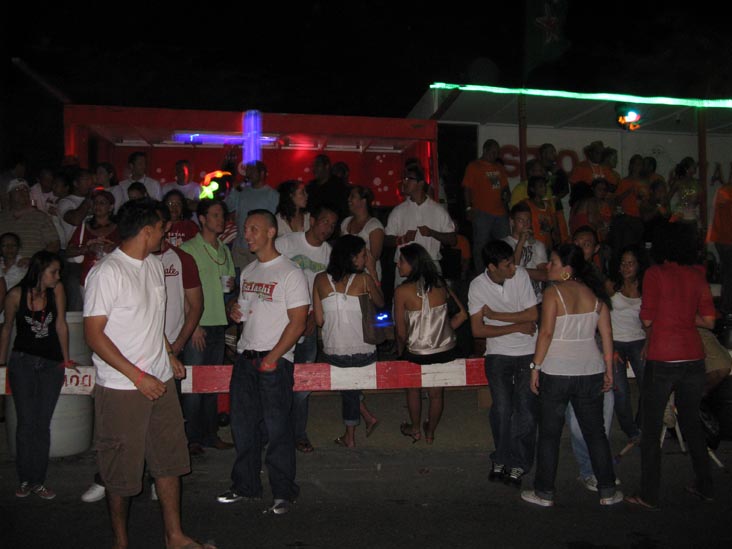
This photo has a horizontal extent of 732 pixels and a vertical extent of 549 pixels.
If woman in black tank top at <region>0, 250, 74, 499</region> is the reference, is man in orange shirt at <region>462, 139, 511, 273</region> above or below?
above

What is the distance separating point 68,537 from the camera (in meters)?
4.64

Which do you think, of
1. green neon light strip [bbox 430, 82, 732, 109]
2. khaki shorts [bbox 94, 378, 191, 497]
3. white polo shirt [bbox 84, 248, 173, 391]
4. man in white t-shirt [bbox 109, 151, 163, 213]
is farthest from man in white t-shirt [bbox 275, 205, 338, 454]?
green neon light strip [bbox 430, 82, 732, 109]

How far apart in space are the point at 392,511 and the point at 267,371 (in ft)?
4.62

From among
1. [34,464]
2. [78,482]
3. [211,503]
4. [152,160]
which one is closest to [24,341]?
[34,464]

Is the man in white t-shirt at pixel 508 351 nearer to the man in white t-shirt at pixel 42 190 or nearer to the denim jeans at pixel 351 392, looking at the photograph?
the denim jeans at pixel 351 392

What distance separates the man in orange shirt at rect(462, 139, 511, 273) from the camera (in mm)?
9938

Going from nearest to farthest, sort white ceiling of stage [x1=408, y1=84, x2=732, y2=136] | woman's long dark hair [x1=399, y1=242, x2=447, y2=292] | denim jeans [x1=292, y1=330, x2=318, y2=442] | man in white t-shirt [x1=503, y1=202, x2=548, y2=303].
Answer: woman's long dark hair [x1=399, y1=242, x2=447, y2=292] < denim jeans [x1=292, y1=330, x2=318, y2=442] < man in white t-shirt [x1=503, y1=202, x2=548, y2=303] < white ceiling of stage [x1=408, y1=84, x2=732, y2=136]

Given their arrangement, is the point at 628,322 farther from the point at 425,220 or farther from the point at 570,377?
the point at 425,220

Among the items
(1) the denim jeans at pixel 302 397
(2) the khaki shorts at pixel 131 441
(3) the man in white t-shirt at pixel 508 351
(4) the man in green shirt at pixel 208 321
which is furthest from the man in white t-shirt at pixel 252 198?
(2) the khaki shorts at pixel 131 441

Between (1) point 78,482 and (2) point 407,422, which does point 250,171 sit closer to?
(2) point 407,422

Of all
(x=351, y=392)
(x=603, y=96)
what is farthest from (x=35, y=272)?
(x=603, y=96)

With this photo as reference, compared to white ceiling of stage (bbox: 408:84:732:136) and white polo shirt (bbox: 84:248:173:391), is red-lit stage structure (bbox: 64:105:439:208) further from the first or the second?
white polo shirt (bbox: 84:248:173:391)

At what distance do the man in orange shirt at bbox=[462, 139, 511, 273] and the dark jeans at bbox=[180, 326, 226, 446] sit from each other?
4.67 metres

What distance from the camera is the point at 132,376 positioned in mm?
3965
